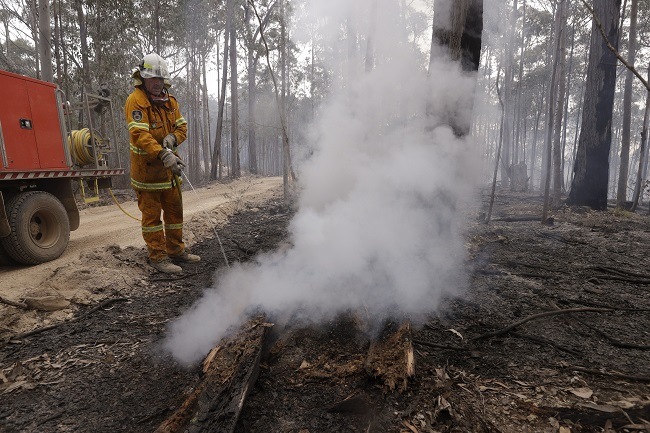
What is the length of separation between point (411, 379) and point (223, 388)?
1200 mm

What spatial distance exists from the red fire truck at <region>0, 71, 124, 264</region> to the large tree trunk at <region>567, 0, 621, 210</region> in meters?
11.7

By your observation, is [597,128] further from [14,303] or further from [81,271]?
[14,303]

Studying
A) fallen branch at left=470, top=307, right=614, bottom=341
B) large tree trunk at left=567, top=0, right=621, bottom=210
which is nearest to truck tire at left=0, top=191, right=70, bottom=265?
fallen branch at left=470, top=307, right=614, bottom=341

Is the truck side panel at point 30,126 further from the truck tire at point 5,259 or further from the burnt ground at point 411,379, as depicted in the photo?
the burnt ground at point 411,379

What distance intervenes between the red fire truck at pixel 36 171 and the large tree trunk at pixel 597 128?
11.7 meters

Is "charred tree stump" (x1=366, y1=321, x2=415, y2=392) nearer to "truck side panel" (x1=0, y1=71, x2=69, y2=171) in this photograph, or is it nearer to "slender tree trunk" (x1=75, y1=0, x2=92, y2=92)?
"truck side panel" (x1=0, y1=71, x2=69, y2=171)

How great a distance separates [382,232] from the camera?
4.07 metres

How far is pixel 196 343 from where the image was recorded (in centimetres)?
293

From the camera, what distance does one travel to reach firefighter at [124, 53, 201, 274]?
166 inches

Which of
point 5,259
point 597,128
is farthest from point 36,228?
point 597,128

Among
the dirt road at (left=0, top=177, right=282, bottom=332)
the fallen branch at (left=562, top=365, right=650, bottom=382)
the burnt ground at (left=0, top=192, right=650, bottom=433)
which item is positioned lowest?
the burnt ground at (left=0, top=192, right=650, bottom=433)

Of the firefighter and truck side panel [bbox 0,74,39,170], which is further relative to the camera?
truck side panel [bbox 0,74,39,170]

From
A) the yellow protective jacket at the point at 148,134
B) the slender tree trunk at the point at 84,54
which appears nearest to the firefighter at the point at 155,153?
the yellow protective jacket at the point at 148,134

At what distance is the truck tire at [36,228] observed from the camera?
15.0ft
